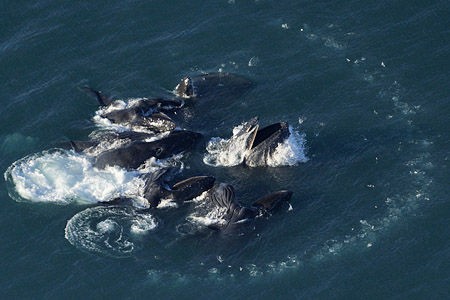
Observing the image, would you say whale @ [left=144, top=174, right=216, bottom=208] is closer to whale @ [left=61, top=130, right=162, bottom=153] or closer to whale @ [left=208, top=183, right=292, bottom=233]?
whale @ [left=208, top=183, right=292, bottom=233]

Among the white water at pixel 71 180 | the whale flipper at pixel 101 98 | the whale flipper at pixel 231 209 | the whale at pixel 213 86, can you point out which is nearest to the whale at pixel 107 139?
the white water at pixel 71 180

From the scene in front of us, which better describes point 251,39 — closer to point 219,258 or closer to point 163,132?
point 163,132

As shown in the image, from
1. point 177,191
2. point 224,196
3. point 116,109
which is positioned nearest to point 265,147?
point 224,196

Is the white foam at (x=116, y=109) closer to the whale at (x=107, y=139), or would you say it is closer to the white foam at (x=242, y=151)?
the whale at (x=107, y=139)

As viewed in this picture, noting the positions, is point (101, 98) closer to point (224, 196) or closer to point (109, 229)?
point (109, 229)

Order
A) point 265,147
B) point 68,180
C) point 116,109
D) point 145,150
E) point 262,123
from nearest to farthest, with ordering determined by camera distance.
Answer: point 68,180 < point 265,147 < point 145,150 < point 262,123 < point 116,109

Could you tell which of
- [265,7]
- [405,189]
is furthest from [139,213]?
[265,7]

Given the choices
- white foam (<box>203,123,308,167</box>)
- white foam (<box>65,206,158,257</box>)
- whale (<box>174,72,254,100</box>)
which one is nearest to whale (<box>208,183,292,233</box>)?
white foam (<box>203,123,308,167</box>)
